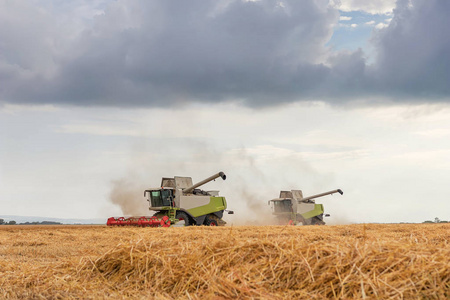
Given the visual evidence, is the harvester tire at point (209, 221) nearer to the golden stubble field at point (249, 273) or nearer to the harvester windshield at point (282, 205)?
the harvester windshield at point (282, 205)

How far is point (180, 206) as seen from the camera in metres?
26.3

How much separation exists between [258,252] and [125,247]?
1813mm

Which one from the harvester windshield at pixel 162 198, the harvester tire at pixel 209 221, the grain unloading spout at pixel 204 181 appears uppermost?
the grain unloading spout at pixel 204 181

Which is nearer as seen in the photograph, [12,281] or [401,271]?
[401,271]

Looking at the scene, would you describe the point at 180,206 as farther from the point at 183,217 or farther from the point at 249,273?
the point at 249,273

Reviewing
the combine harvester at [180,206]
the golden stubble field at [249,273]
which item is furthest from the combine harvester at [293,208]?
the golden stubble field at [249,273]

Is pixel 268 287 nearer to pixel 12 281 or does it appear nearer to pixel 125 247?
pixel 125 247

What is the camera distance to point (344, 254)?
A: 436 cm

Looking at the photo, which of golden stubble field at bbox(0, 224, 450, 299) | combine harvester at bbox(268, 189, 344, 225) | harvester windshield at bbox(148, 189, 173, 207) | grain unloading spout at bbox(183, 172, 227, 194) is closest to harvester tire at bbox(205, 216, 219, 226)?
grain unloading spout at bbox(183, 172, 227, 194)

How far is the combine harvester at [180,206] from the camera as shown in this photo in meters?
24.3

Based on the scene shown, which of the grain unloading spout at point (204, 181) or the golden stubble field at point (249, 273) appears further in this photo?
the grain unloading spout at point (204, 181)

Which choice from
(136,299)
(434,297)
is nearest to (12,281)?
(136,299)

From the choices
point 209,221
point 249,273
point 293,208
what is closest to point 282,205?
point 293,208

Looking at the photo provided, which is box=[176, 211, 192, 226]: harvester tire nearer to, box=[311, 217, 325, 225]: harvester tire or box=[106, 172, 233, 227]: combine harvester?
box=[106, 172, 233, 227]: combine harvester
